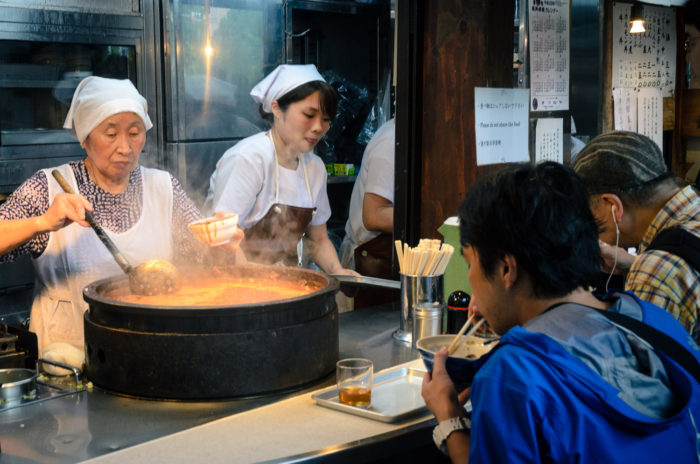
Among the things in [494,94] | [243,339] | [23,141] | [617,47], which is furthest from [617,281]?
[23,141]

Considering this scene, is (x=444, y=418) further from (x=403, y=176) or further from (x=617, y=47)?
(x=617, y=47)

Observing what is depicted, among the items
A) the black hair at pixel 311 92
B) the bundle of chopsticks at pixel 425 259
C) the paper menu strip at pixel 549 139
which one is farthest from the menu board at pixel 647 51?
the bundle of chopsticks at pixel 425 259

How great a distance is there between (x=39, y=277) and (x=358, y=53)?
10.8ft

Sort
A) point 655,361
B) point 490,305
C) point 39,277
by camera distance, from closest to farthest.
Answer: point 655,361
point 490,305
point 39,277

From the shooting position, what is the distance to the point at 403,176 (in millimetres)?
3639

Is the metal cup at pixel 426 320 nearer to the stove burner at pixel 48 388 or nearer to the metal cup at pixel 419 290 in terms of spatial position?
the metal cup at pixel 419 290

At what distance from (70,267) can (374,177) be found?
183 cm

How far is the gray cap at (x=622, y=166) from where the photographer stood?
8.01 ft

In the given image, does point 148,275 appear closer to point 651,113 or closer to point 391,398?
point 391,398

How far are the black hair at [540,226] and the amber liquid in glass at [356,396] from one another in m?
0.68

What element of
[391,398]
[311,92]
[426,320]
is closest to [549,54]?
[311,92]

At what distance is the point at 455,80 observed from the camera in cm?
347

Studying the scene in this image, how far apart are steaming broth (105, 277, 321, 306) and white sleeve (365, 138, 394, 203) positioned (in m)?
Answer: 1.57

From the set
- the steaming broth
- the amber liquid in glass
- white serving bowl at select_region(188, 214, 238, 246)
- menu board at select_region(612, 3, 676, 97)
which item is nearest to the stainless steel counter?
the amber liquid in glass
